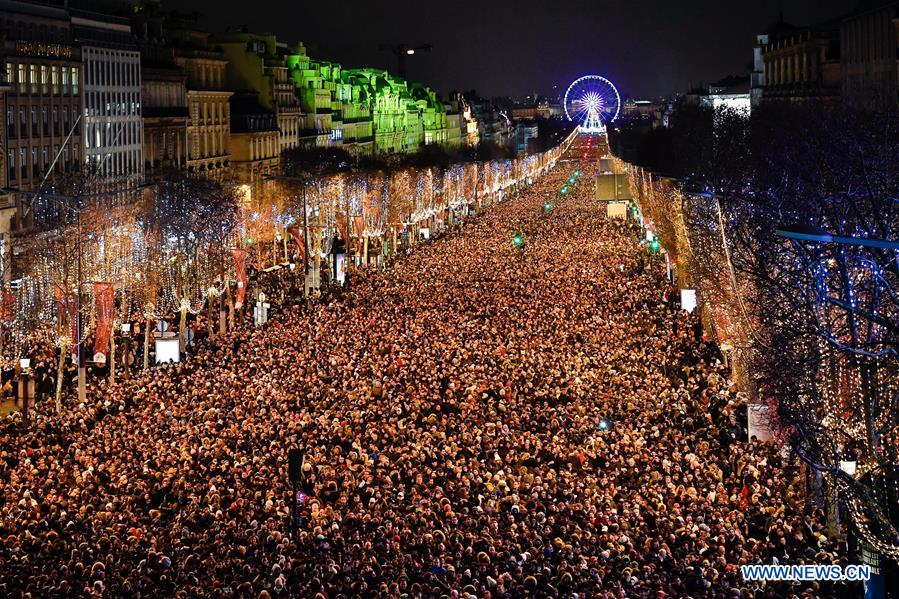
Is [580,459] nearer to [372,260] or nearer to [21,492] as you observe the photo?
[21,492]

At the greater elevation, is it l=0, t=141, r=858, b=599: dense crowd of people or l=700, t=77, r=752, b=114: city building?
l=700, t=77, r=752, b=114: city building

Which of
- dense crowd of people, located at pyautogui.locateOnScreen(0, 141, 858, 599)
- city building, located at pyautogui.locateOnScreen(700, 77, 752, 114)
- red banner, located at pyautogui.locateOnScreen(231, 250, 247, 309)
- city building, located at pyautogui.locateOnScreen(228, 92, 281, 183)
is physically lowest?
dense crowd of people, located at pyautogui.locateOnScreen(0, 141, 858, 599)

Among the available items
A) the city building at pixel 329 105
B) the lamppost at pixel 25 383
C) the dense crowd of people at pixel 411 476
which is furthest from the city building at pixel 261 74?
the lamppost at pixel 25 383

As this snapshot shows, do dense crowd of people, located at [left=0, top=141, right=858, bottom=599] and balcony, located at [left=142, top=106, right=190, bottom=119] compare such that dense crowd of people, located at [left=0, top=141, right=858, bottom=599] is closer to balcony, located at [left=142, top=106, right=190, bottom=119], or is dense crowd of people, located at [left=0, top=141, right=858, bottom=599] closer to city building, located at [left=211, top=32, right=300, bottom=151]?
balcony, located at [left=142, top=106, right=190, bottom=119]

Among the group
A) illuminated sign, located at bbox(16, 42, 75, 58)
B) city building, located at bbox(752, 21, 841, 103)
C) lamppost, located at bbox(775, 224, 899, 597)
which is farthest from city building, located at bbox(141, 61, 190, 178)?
lamppost, located at bbox(775, 224, 899, 597)

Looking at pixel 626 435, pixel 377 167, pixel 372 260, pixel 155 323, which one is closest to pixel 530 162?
pixel 377 167

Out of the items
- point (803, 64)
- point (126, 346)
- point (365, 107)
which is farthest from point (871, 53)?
point (365, 107)
